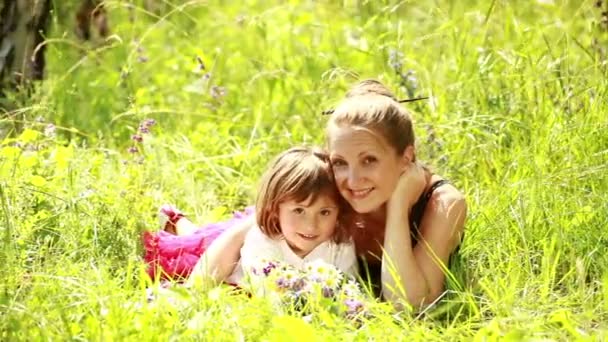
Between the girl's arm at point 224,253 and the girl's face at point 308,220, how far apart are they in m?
0.24

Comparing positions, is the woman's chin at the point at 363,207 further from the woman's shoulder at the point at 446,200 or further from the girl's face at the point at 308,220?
the woman's shoulder at the point at 446,200

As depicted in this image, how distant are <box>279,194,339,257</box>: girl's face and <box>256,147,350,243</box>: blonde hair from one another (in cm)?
2

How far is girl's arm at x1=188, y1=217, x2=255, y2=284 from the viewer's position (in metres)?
4.09

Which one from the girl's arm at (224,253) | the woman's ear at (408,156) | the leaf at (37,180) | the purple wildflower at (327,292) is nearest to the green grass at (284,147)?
the leaf at (37,180)

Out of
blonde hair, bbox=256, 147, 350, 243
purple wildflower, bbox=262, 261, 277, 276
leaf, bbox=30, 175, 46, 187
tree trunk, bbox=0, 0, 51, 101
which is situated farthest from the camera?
tree trunk, bbox=0, 0, 51, 101

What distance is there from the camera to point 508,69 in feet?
15.9

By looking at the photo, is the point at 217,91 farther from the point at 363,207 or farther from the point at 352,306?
the point at 352,306

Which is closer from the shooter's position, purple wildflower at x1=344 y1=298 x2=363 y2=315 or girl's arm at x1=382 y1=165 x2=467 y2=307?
purple wildflower at x1=344 y1=298 x2=363 y2=315

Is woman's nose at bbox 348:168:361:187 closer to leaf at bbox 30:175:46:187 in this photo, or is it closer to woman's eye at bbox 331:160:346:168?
woman's eye at bbox 331:160:346:168

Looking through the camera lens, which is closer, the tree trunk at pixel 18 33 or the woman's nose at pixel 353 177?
the woman's nose at pixel 353 177

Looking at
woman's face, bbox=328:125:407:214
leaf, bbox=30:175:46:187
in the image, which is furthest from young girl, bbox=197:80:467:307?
leaf, bbox=30:175:46:187

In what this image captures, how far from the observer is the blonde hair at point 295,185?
3.85 metres

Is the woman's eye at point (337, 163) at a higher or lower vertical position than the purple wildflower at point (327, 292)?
higher

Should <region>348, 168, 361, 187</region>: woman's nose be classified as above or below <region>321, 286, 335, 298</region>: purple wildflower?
above
